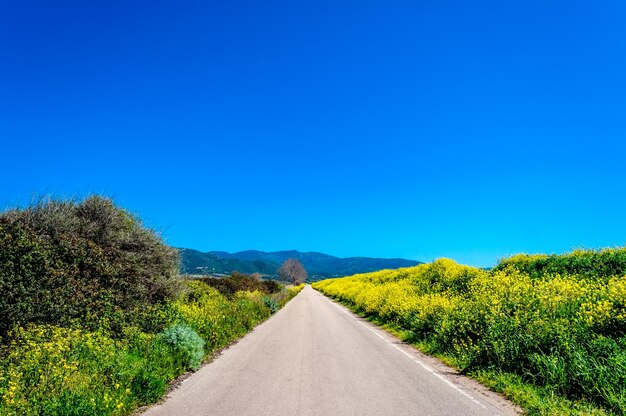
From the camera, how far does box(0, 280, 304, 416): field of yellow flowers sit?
18.5ft

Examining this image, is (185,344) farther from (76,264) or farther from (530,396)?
(530,396)

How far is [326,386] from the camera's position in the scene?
8.20 meters

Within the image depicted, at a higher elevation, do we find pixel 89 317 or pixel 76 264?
pixel 76 264

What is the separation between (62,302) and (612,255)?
68.4 ft

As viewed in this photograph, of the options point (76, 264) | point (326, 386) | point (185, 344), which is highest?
point (76, 264)

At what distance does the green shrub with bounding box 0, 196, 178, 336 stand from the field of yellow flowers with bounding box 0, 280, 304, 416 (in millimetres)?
533

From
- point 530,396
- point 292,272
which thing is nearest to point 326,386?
point 530,396

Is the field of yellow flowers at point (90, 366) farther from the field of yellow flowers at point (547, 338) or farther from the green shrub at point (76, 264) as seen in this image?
the field of yellow flowers at point (547, 338)

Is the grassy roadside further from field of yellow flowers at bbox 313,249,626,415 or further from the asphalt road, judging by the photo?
the asphalt road

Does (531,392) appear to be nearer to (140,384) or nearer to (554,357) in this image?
(554,357)

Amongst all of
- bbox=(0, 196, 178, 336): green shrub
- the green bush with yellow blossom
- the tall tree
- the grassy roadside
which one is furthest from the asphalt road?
the tall tree

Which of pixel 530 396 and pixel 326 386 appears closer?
pixel 530 396

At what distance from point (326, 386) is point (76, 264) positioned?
7.42 m

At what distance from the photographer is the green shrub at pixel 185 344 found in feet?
32.4
